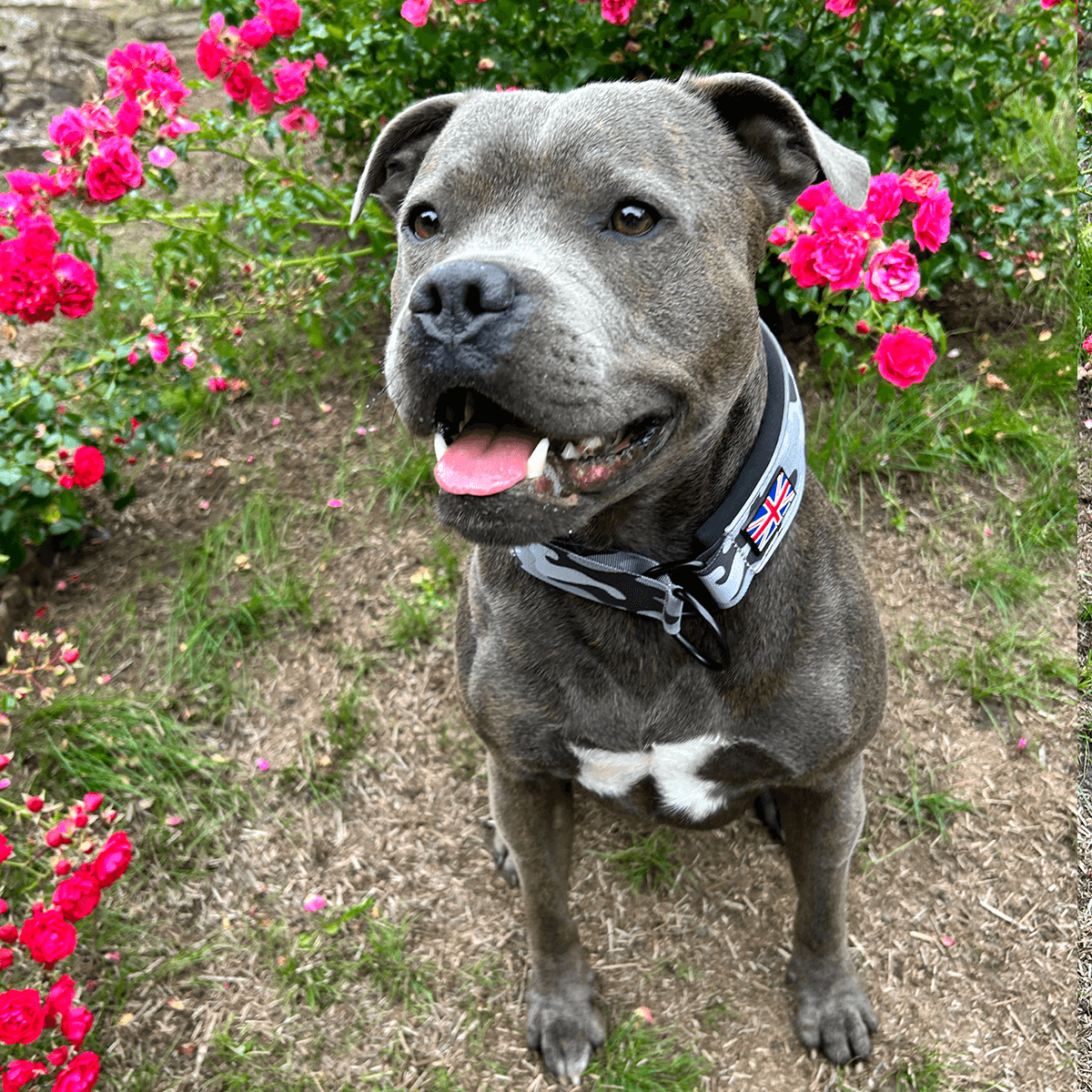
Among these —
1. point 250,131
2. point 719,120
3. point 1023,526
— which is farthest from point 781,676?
point 250,131

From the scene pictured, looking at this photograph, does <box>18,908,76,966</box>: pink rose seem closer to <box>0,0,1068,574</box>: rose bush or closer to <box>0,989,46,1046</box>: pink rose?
<box>0,989,46,1046</box>: pink rose

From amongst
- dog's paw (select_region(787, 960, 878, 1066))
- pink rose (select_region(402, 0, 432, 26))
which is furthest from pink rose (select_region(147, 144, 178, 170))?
dog's paw (select_region(787, 960, 878, 1066))

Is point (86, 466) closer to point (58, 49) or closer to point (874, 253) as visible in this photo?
point (874, 253)

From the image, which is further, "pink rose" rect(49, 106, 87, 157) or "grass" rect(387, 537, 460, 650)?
"grass" rect(387, 537, 460, 650)

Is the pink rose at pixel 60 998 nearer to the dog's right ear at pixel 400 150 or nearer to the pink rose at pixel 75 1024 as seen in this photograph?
the pink rose at pixel 75 1024

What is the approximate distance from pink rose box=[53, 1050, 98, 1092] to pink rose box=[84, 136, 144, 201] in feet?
8.04

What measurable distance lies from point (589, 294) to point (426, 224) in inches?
17.4

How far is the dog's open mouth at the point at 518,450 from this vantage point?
1.69m

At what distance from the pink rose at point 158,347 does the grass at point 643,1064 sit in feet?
8.41

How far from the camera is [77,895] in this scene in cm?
251

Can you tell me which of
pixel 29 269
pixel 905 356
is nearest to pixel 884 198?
pixel 905 356

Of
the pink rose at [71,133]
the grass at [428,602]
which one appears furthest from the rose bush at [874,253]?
the pink rose at [71,133]

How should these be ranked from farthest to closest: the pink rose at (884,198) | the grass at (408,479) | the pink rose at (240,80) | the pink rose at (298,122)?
the grass at (408,479) < the pink rose at (298,122) < the pink rose at (240,80) < the pink rose at (884,198)

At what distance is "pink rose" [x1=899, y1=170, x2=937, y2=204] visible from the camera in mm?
2824
